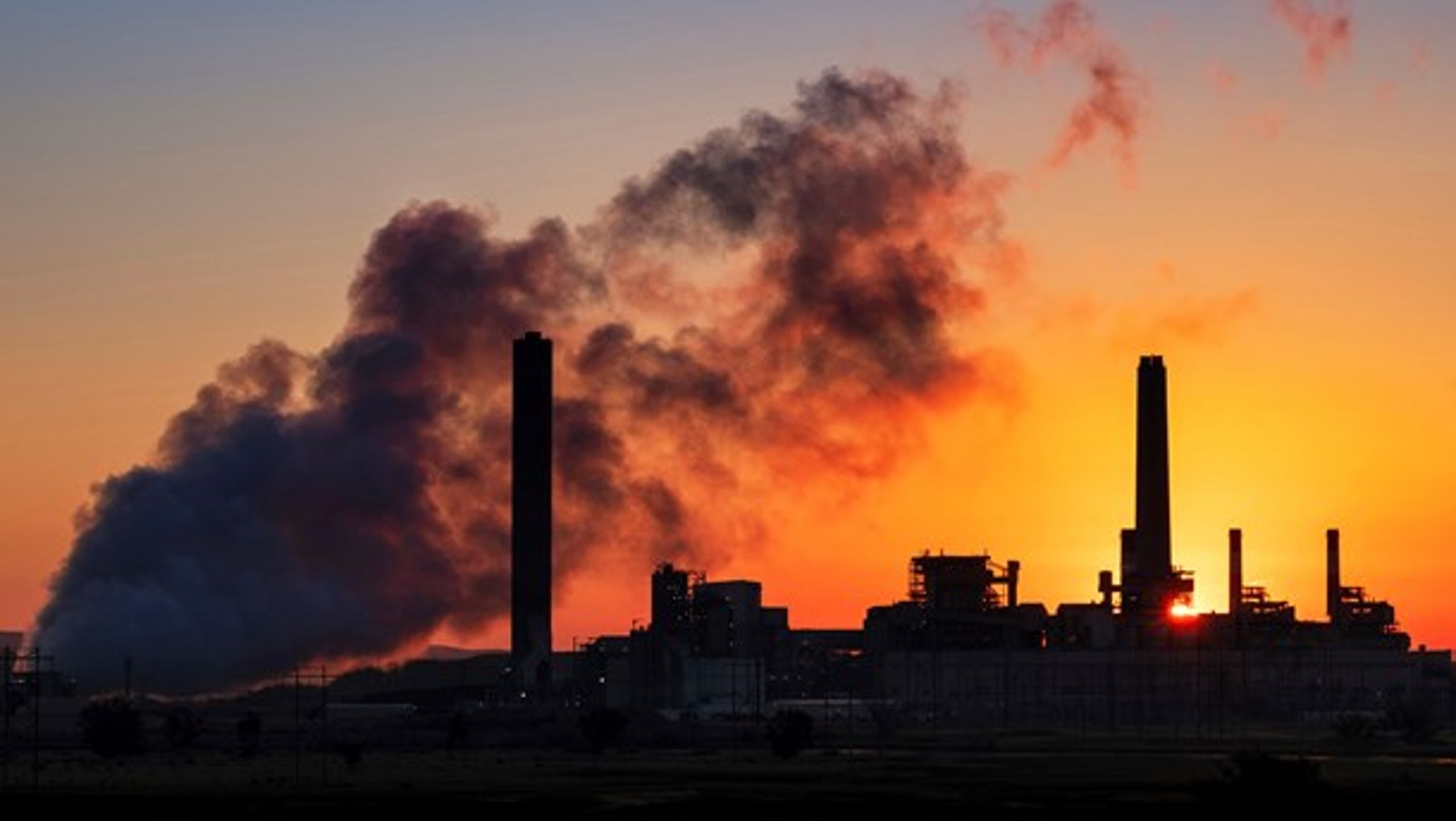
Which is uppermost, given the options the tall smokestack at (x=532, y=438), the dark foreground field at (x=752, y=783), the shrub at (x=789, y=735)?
the tall smokestack at (x=532, y=438)

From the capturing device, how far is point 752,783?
348 ft

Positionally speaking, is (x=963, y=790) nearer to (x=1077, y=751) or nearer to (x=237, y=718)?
(x=1077, y=751)

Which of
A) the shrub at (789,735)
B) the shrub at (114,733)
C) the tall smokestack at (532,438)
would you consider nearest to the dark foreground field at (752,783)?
the shrub at (789,735)

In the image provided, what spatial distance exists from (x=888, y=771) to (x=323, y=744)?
40.3 metres

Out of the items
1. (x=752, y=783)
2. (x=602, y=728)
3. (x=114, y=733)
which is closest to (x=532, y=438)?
(x=602, y=728)

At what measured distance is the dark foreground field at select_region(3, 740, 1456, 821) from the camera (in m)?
90.2

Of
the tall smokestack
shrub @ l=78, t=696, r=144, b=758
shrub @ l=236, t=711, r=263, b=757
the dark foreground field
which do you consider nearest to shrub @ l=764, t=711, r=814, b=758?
the dark foreground field

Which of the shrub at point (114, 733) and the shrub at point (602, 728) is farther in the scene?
the shrub at point (602, 728)

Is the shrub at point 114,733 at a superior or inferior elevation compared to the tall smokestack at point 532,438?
inferior

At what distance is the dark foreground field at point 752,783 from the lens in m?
90.2

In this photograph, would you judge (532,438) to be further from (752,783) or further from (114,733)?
(752,783)

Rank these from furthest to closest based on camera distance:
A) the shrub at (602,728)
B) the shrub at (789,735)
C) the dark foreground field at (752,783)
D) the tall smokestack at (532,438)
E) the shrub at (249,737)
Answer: the tall smokestack at (532,438)
the shrub at (602,728)
the shrub at (249,737)
the shrub at (789,735)
the dark foreground field at (752,783)

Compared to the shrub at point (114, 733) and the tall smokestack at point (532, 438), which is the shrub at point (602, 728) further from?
the tall smokestack at point (532, 438)

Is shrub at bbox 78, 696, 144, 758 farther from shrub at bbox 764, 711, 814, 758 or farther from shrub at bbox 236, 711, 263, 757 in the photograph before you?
shrub at bbox 764, 711, 814, 758
